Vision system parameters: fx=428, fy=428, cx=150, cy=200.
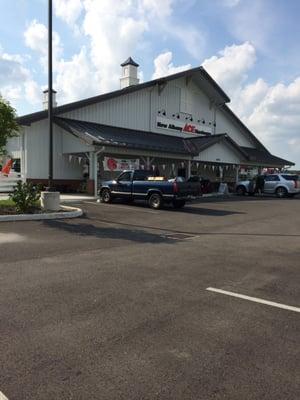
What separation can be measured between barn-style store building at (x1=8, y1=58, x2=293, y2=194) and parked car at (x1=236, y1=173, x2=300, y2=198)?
10.8ft

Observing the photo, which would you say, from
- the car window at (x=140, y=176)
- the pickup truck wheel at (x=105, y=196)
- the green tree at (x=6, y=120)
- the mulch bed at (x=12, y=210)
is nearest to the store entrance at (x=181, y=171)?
the car window at (x=140, y=176)

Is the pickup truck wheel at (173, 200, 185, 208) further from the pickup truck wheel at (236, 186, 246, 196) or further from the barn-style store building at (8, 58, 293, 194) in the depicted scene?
the pickup truck wheel at (236, 186, 246, 196)

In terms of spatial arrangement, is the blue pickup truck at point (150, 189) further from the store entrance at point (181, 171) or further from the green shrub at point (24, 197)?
the store entrance at point (181, 171)

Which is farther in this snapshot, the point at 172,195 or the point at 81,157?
the point at 81,157

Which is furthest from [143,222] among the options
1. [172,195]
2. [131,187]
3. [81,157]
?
[81,157]

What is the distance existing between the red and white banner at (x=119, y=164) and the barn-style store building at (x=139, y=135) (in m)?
0.06

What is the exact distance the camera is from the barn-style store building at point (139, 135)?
1001 inches

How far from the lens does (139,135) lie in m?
30.8

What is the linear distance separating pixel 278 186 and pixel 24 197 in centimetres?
2185

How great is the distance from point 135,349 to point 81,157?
78.3 feet

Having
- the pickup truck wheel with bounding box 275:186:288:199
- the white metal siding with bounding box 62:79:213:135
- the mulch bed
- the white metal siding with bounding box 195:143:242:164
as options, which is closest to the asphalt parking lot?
the mulch bed

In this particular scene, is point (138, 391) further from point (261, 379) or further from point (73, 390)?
point (261, 379)

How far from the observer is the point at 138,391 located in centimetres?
347

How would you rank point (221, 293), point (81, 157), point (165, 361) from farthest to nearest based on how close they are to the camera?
point (81, 157)
point (221, 293)
point (165, 361)
